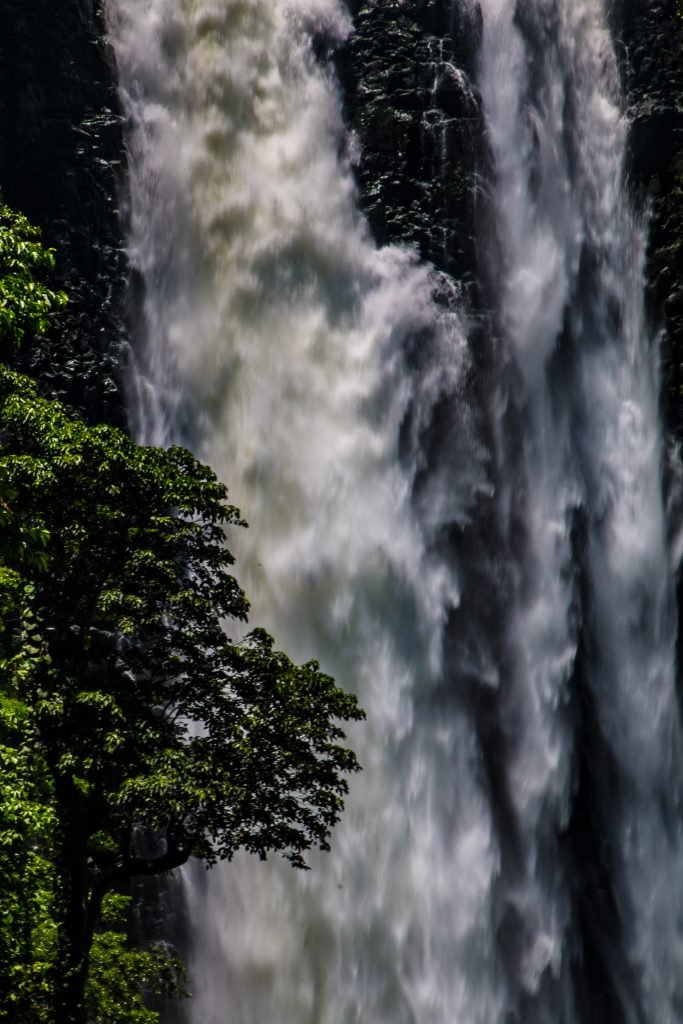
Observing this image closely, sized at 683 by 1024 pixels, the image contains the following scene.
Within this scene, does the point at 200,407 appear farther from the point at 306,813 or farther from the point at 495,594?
the point at 306,813

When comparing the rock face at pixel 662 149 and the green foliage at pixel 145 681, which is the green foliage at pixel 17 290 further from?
the rock face at pixel 662 149

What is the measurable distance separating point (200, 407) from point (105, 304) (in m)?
2.43

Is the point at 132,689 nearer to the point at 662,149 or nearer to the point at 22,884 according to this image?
the point at 22,884

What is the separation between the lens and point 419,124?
20.0 meters

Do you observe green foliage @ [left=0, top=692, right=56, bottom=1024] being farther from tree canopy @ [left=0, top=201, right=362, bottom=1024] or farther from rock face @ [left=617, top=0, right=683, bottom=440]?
rock face @ [left=617, top=0, right=683, bottom=440]

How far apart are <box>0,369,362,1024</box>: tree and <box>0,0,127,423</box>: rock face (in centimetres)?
790

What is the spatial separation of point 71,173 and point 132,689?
11.9 meters

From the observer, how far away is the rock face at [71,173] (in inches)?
694

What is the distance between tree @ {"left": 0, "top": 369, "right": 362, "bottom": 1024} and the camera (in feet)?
29.3

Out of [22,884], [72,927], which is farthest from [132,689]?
[72,927]

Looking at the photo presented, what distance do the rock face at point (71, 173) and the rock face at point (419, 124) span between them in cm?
477

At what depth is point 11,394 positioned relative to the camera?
8852mm

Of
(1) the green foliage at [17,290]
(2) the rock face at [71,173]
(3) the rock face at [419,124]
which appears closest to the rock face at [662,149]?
(3) the rock face at [419,124]

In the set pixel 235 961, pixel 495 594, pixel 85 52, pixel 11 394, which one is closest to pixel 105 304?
pixel 85 52
